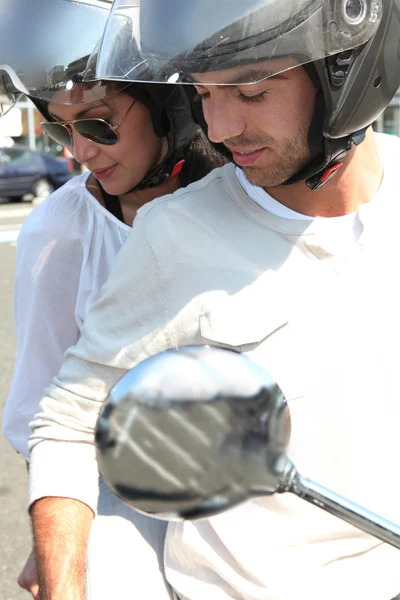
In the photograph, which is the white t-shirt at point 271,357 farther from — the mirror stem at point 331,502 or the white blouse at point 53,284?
the white blouse at point 53,284

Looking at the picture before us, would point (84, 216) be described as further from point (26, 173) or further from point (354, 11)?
point (26, 173)

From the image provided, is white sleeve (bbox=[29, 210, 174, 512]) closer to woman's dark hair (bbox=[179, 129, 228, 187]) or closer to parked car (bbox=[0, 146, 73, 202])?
woman's dark hair (bbox=[179, 129, 228, 187])

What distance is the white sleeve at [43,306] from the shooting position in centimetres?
239

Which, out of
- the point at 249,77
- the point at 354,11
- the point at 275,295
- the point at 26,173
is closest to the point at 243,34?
the point at 249,77

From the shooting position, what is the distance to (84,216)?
2.49 meters

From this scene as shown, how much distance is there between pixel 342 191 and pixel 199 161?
0.89m

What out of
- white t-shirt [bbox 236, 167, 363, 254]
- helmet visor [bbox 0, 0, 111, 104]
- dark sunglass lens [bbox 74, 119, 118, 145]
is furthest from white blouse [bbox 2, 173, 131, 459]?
white t-shirt [bbox 236, 167, 363, 254]

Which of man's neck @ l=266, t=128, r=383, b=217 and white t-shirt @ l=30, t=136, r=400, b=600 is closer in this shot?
white t-shirt @ l=30, t=136, r=400, b=600

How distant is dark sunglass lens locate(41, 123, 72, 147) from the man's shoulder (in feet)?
2.67

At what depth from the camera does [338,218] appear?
178cm

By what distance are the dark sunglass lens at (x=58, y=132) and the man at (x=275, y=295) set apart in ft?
2.46

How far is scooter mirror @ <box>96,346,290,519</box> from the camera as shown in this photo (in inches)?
35.5

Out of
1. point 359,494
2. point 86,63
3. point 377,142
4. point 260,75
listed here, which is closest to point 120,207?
point 86,63

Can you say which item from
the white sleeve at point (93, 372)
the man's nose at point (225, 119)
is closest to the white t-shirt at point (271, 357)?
the white sleeve at point (93, 372)
